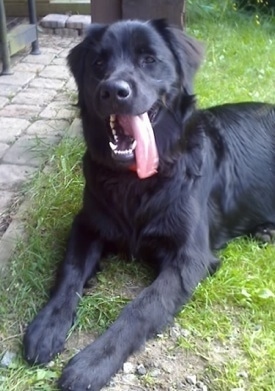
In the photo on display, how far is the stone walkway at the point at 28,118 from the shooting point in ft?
9.87

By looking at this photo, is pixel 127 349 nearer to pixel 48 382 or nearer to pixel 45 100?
pixel 48 382

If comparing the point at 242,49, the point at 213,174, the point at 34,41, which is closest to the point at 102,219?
the point at 213,174

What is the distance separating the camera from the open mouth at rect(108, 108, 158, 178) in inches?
89.3

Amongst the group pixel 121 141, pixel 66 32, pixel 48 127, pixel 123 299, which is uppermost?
pixel 121 141

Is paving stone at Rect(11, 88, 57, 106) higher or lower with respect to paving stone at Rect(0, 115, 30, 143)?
lower

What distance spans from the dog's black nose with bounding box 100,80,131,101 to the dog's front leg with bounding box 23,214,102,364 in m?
0.60

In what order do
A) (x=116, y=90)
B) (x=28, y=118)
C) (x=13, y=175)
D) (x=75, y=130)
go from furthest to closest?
(x=28, y=118)
(x=75, y=130)
(x=13, y=175)
(x=116, y=90)

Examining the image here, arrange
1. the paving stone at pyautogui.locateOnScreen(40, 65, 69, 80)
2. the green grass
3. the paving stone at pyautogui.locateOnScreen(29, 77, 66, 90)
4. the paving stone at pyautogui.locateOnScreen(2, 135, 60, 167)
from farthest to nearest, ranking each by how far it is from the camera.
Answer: the paving stone at pyautogui.locateOnScreen(40, 65, 69, 80) → the paving stone at pyautogui.locateOnScreen(29, 77, 66, 90) → the paving stone at pyautogui.locateOnScreen(2, 135, 60, 167) → the green grass

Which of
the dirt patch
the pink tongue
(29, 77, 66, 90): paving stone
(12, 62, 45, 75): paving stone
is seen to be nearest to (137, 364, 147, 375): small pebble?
the dirt patch

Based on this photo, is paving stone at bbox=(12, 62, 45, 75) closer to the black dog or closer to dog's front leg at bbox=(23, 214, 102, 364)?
the black dog

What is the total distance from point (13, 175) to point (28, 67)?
6.39ft

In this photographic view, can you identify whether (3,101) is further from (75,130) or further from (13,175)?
(13,175)

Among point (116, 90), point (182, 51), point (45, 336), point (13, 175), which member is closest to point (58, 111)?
point (13, 175)

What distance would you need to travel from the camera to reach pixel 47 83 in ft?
15.1
